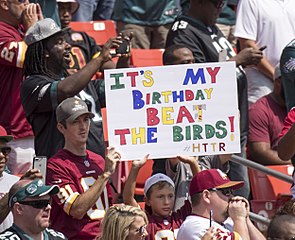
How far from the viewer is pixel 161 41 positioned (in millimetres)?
11609

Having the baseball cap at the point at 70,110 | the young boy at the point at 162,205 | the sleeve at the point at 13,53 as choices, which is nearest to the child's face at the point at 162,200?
the young boy at the point at 162,205

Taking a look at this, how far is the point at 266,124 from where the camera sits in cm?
964

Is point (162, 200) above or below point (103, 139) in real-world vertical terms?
below

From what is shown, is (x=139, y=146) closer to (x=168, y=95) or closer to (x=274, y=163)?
(x=168, y=95)

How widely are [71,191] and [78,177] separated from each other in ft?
0.49

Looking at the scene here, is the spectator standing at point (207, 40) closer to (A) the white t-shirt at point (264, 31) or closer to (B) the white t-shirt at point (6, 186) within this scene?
(A) the white t-shirt at point (264, 31)

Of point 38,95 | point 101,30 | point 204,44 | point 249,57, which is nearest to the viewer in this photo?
point 38,95

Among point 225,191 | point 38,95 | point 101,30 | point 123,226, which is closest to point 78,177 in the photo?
point 38,95

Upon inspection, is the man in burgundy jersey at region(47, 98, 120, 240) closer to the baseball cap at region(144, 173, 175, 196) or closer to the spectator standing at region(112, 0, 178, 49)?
the baseball cap at region(144, 173, 175, 196)

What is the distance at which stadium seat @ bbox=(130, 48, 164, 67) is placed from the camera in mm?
10836

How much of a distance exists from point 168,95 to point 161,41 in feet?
13.6

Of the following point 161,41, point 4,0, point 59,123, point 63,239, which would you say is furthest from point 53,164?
point 161,41

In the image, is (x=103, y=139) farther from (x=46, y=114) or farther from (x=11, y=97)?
(x=11, y=97)

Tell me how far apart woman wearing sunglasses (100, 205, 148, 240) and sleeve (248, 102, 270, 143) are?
310cm
